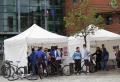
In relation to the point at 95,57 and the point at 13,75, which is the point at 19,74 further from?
the point at 95,57

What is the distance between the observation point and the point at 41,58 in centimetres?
2577

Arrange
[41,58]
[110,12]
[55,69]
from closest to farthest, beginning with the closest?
[41,58]
[55,69]
[110,12]

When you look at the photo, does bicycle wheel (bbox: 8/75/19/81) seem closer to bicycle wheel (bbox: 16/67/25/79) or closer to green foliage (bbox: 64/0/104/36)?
bicycle wheel (bbox: 16/67/25/79)

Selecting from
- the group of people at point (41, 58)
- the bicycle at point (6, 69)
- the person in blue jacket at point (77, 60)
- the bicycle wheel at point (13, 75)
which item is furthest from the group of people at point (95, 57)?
the bicycle at point (6, 69)

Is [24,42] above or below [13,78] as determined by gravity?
above

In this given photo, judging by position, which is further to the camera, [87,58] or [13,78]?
[87,58]

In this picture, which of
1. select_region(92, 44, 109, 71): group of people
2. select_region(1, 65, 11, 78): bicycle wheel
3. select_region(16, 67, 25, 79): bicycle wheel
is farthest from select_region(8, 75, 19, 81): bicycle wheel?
select_region(92, 44, 109, 71): group of people

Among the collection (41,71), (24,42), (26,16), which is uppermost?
(26,16)

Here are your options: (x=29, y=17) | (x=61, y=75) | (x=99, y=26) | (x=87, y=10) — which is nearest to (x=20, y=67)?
(x=61, y=75)

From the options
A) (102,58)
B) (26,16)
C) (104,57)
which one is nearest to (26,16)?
(26,16)

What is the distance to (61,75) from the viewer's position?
2717 centimetres

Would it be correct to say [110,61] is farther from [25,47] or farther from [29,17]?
[29,17]

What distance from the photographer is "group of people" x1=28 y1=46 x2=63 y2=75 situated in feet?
84.5

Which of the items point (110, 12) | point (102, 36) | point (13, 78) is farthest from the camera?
point (110, 12)
